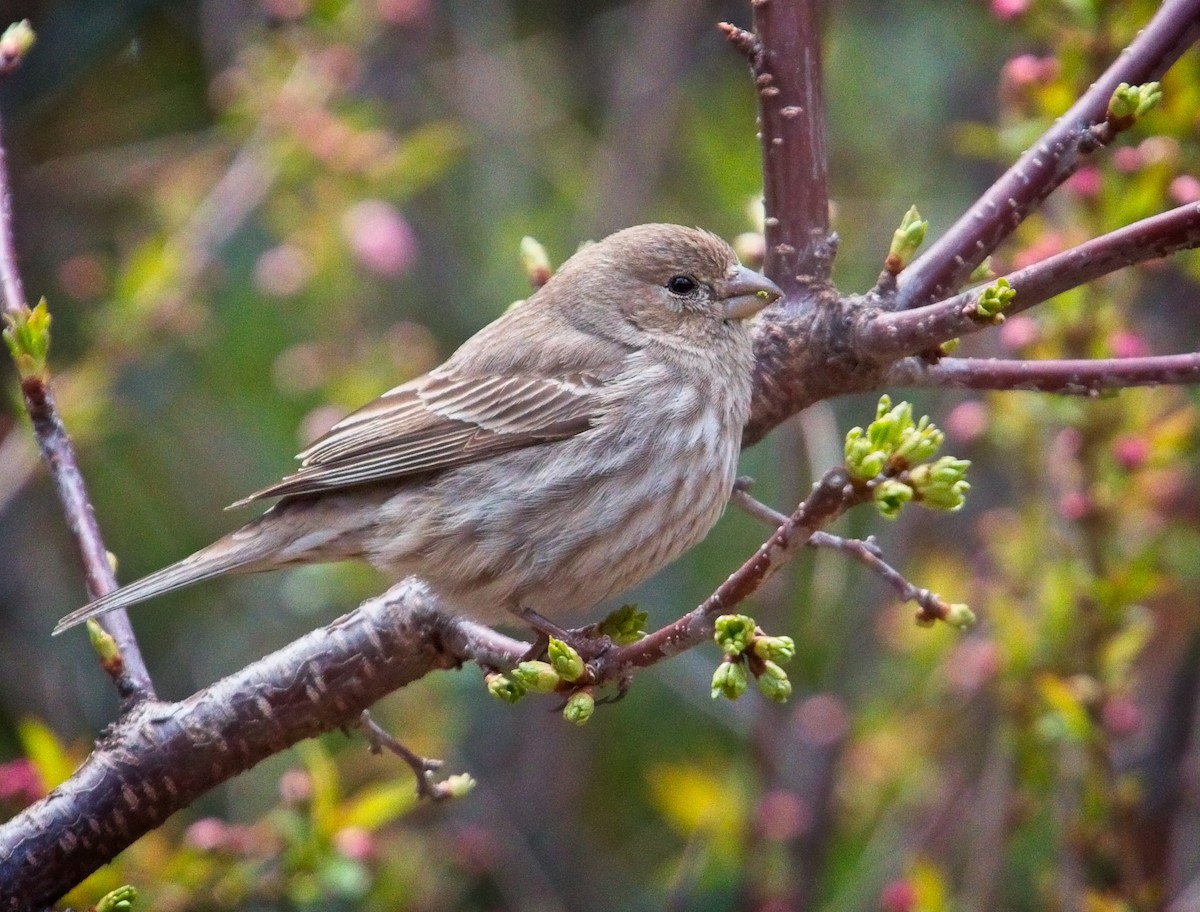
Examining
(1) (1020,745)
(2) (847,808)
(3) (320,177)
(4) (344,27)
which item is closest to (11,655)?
(3) (320,177)

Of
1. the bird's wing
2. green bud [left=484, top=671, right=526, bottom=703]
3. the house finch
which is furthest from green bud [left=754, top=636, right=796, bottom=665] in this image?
the bird's wing

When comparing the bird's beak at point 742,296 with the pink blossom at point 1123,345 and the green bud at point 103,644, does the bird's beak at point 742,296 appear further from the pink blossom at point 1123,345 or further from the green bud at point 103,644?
the green bud at point 103,644

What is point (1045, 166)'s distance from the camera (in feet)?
8.81

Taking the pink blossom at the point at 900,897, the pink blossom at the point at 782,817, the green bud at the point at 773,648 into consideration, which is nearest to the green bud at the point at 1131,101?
the green bud at the point at 773,648

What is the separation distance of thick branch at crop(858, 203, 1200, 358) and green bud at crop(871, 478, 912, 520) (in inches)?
15.5

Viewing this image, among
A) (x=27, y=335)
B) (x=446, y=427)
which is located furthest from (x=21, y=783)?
(x=446, y=427)

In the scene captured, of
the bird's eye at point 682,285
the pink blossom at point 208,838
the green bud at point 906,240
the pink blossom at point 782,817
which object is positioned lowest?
the pink blossom at point 782,817

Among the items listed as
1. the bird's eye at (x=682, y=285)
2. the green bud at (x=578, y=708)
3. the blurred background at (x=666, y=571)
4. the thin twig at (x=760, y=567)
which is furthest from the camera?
the bird's eye at (x=682, y=285)

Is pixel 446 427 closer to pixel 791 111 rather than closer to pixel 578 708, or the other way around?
pixel 791 111

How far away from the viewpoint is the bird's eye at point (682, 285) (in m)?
3.97

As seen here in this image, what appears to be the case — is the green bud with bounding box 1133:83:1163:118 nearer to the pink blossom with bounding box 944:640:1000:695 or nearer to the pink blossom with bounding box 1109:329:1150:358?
the pink blossom with bounding box 1109:329:1150:358

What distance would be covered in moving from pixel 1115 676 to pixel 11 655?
12.4ft

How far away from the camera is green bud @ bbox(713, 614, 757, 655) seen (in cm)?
215

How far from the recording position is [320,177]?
4.79m
